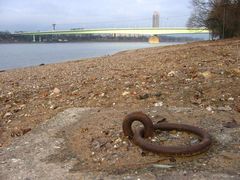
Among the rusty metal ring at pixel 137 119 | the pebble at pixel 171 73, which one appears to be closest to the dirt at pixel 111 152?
the rusty metal ring at pixel 137 119

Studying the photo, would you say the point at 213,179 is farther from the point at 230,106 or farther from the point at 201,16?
the point at 201,16

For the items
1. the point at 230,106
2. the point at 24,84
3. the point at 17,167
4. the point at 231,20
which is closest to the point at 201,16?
the point at 231,20

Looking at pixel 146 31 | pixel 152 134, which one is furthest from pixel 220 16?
pixel 152 134

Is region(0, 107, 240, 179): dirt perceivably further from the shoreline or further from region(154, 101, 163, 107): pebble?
the shoreline

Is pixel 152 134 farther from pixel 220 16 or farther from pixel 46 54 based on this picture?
pixel 46 54

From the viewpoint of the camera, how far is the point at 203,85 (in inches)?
310

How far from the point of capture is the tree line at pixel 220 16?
2995 centimetres

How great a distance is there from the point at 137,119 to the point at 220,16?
90.2 feet

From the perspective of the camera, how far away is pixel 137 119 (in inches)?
218

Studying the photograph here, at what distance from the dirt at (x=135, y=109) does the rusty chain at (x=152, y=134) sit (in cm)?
8

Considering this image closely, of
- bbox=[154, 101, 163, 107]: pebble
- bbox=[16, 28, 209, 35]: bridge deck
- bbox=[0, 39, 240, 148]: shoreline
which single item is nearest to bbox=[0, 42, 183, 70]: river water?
bbox=[16, 28, 209, 35]: bridge deck

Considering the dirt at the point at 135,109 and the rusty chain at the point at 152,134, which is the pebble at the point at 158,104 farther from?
the rusty chain at the point at 152,134

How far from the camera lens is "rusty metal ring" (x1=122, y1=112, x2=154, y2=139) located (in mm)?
5527

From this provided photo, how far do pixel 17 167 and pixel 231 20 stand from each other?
91.3 feet
